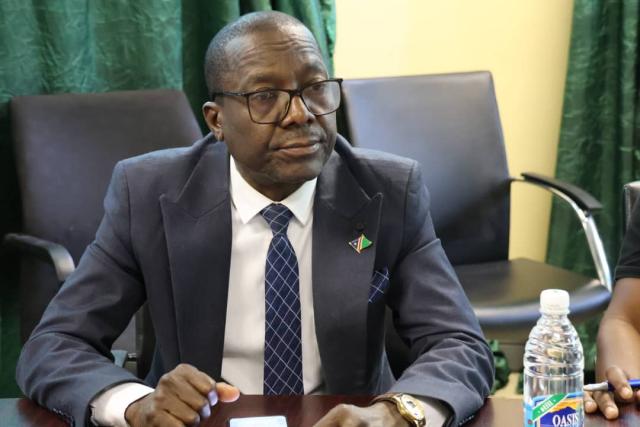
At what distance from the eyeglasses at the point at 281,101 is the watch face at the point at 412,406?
62 cm

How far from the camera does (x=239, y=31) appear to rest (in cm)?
200

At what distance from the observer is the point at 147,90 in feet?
10.6

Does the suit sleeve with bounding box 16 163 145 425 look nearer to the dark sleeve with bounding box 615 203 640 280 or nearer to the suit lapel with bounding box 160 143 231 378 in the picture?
the suit lapel with bounding box 160 143 231 378

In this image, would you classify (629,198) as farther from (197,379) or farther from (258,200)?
(197,379)

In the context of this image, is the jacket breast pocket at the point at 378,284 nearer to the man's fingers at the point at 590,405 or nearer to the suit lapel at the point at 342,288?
the suit lapel at the point at 342,288

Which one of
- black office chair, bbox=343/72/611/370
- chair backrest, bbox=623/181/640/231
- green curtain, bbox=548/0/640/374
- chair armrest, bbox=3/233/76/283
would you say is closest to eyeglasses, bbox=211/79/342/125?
chair backrest, bbox=623/181/640/231

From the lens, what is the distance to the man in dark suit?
6.35 ft

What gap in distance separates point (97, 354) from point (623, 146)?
2.54 meters

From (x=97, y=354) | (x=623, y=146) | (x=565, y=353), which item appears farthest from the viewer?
(x=623, y=146)

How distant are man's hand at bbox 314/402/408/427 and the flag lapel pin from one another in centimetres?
49

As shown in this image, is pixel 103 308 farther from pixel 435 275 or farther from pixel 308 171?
pixel 435 275

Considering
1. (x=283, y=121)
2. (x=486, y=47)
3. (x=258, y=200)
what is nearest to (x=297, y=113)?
(x=283, y=121)

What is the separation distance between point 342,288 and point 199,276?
28 centimetres

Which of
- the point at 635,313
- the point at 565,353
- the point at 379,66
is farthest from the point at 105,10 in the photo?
the point at 565,353
